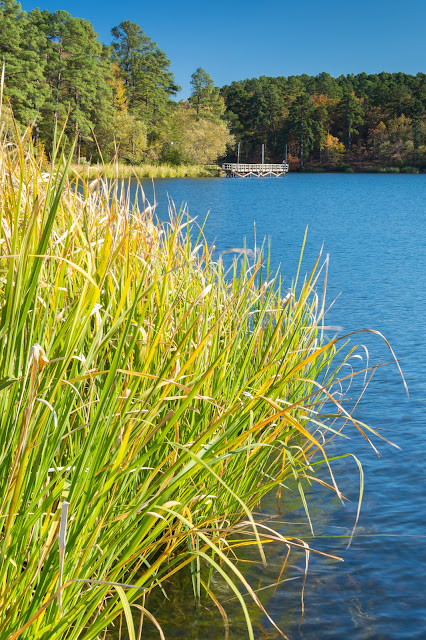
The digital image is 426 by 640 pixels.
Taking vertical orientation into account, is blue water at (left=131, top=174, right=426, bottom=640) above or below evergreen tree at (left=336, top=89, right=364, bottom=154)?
below

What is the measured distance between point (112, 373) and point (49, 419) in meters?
0.20

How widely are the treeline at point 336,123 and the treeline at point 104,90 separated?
13213 millimetres

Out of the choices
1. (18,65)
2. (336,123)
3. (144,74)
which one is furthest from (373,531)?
(336,123)

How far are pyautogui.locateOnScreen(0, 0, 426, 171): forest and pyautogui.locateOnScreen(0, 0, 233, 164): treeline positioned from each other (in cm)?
11

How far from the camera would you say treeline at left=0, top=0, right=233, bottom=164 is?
3838 cm

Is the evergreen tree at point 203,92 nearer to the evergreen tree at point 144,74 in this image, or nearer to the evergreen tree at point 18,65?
the evergreen tree at point 144,74

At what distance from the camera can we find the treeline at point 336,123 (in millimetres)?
84312

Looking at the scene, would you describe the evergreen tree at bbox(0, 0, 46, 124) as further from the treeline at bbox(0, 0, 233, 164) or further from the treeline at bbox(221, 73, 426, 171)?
the treeline at bbox(221, 73, 426, 171)

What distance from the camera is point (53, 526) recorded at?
1.46 m

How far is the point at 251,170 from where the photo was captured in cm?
7312

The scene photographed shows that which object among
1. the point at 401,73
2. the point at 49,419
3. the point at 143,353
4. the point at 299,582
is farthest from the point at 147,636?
the point at 401,73

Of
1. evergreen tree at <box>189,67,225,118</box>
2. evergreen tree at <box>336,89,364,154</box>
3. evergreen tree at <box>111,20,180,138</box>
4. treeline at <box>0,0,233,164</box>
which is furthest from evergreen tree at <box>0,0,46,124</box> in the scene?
evergreen tree at <box>336,89,364,154</box>

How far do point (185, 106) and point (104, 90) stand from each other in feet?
136

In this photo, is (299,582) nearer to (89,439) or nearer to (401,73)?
(89,439)
